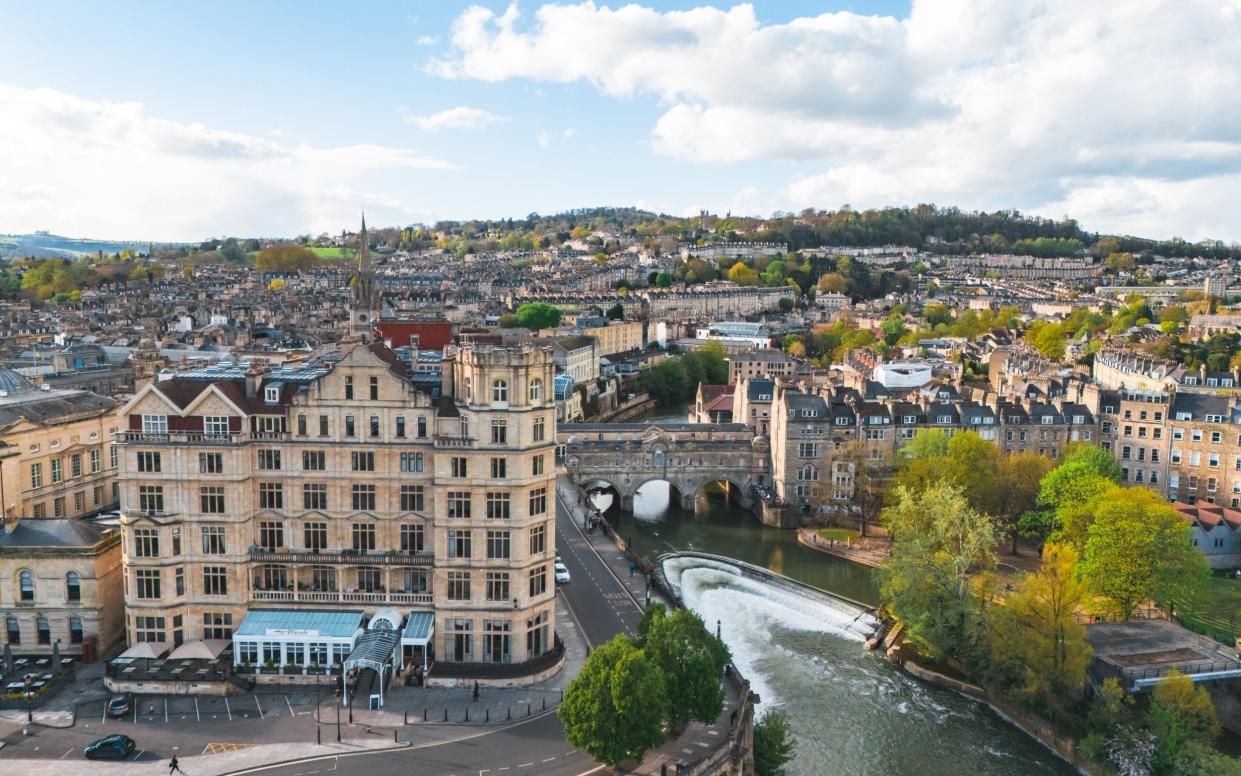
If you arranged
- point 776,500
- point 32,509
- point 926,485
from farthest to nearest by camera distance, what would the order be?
point 776,500 → point 926,485 → point 32,509

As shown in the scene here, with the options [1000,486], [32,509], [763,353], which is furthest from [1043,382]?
[32,509]

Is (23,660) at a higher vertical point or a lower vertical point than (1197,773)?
higher

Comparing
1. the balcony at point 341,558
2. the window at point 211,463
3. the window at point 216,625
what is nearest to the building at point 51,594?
the window at point 216,625

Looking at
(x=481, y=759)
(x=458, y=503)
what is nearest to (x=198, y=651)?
(x=458, y=503)

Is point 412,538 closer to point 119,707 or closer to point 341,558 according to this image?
point 341,558

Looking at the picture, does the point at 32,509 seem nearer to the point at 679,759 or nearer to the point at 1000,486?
the point at 679,759

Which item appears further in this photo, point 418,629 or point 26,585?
point 26,585
